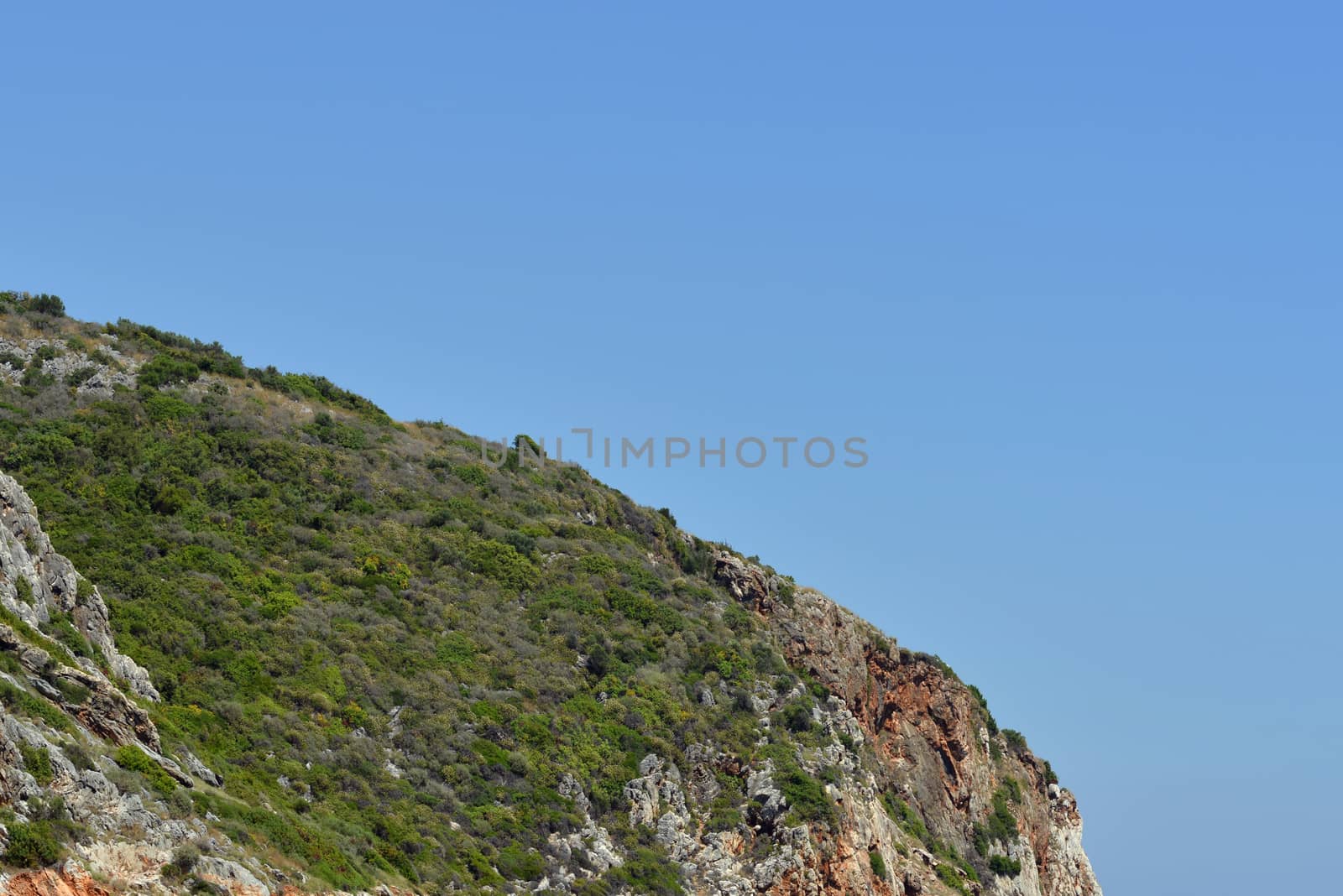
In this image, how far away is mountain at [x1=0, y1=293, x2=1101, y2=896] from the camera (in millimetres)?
32781

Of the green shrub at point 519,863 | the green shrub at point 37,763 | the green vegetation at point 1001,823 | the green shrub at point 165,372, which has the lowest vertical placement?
the green shrub at point 37,763

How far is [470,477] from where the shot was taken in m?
71.4

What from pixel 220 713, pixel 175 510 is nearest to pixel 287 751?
pixel 220 713

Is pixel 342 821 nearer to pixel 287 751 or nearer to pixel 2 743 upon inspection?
pixel 287 751

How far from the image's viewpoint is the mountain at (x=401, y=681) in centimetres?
3278

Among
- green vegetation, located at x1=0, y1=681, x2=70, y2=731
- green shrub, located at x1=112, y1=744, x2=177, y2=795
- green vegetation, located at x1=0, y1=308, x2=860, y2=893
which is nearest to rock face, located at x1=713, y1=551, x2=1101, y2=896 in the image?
green vegetation, located at x1=0, y1=308, x2=860, y2=893

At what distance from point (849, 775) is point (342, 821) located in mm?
23382

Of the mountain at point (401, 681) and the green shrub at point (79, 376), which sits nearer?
the mountain at point (401, 681)

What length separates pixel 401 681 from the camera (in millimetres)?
51406

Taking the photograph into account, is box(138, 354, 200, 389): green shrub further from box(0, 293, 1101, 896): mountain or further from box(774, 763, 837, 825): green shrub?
box(774, 763, 837, 825): green shrub

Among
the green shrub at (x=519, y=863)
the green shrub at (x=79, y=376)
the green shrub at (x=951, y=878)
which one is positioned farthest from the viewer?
→ the green shrub at (x=79, y=376)

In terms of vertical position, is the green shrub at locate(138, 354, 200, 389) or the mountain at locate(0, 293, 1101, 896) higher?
the green shrub at locate(138, 354, 200, 389)

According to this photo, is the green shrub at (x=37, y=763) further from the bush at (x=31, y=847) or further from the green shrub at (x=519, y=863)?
the green shrub at (x=519, y=863)

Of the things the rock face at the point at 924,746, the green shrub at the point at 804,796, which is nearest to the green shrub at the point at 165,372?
the rock face at the point at 924,746
